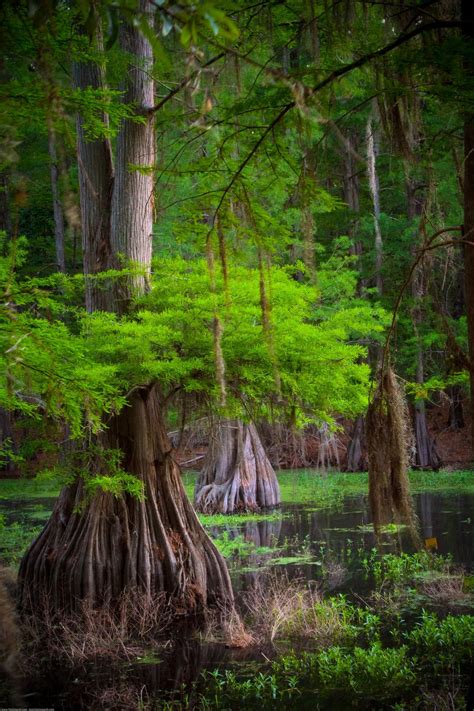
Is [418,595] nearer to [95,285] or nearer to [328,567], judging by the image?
[328,567]

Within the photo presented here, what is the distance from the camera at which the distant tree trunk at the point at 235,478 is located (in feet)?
59.4

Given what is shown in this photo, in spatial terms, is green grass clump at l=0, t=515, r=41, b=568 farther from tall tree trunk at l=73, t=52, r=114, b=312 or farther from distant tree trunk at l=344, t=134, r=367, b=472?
distant tree trunk at l=344, t=134, r=367, b=472

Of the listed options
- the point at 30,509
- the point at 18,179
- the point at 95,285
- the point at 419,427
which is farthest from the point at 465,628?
the point at 419,427

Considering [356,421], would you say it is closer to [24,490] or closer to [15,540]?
[24,490]

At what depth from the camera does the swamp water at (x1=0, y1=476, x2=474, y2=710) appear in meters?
7.13

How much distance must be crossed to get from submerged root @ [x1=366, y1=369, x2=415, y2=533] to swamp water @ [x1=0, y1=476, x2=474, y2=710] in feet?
4.20

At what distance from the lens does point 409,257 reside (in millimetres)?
22344

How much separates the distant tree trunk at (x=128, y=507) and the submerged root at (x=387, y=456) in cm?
491

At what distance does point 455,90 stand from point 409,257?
63.4 ft

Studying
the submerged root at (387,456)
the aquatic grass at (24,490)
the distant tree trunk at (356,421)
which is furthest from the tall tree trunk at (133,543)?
the distant tree trunk at (356,421)

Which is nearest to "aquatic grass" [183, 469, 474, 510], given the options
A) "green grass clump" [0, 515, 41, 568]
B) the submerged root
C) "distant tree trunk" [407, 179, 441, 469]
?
"distant tree trunk" [407, 179, 441, 469]

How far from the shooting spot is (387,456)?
4.47 meters

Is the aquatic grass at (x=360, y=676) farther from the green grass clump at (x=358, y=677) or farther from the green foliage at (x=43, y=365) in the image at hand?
the green foliage at (x=43, y=365)

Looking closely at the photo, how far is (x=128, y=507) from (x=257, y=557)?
369 cm
